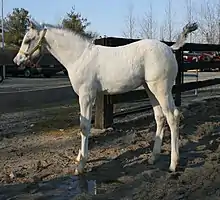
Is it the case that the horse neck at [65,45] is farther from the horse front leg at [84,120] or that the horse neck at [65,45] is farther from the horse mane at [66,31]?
the horse front leg at [84,120]

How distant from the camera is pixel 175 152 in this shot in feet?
17.5

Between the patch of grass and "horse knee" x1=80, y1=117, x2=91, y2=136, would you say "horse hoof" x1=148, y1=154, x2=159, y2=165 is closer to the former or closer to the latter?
"horse knee" x1=80, y1=117, x2=91, y2=136

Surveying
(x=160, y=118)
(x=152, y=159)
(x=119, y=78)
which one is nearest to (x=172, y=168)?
(x=152, y=159)

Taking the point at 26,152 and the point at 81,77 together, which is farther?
the point at 26,152

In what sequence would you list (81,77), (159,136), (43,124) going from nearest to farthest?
(81,77)
(159,136)
(43,124)

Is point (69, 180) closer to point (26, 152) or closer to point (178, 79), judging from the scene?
point (26, 152)

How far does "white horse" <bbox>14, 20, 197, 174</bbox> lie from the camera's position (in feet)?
17.2

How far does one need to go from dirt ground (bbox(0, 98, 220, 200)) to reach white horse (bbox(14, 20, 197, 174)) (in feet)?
1.08

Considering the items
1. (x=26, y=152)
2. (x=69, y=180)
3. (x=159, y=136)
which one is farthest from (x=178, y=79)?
(x=69, y=180)

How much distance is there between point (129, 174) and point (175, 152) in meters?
0.72

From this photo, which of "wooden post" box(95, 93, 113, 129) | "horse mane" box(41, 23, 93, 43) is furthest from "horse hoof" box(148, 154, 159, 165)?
"wooden post" box(95, 93, 113, 129)

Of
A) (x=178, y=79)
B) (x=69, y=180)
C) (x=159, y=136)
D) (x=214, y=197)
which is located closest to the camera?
(x=214, y=197)

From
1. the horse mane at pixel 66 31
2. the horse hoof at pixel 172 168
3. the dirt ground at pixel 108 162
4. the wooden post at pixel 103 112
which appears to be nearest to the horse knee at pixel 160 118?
the dirt ground at pixel 108 162

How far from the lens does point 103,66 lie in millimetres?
5344
